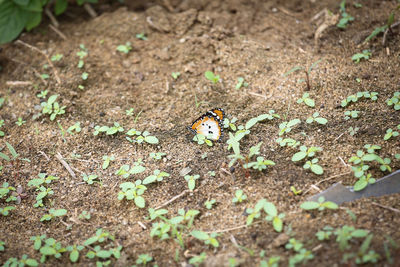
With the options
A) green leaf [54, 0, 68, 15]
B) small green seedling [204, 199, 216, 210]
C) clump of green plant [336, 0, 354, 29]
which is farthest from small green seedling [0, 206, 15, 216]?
clump of green plant [336, 0, 354, 29]

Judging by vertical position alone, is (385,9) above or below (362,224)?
above

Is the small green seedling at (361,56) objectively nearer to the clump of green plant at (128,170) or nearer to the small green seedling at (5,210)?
the clump of green plant at (128,170)

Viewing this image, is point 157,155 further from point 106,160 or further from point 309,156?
point 309,156

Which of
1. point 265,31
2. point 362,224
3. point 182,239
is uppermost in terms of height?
point 265,31

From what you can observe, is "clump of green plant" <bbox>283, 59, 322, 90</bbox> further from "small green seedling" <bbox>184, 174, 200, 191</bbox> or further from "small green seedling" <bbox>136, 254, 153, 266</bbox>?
"small green seedling" <bbox>136, 254, 153, 266</bbox>

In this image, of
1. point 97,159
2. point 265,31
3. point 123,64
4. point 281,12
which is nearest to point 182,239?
point 97,159

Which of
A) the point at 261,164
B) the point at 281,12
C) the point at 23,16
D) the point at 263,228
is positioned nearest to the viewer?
the point at 263,228

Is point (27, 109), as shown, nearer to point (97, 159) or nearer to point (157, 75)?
point (97, 159)
